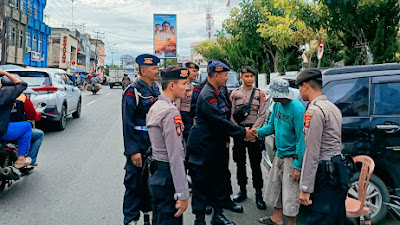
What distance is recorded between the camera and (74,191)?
16.0 ft

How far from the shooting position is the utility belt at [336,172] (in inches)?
108

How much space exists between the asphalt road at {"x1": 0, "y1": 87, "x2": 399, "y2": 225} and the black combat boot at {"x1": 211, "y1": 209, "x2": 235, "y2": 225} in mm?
193

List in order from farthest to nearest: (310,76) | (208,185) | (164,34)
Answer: (164,34), (208,185), (310,76)

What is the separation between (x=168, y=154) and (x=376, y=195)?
8.19 ft

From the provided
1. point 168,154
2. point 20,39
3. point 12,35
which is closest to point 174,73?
point 168,154

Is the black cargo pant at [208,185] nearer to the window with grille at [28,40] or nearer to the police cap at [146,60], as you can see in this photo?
the police cap at [146,60]

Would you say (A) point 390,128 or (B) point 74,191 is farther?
(B) point 74,191

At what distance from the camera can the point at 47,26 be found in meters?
41.4

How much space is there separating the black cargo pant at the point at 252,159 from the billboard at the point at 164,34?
117ft

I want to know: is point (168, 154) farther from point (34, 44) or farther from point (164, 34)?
point (34, 44)

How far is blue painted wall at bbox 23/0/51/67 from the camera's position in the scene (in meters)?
36.0

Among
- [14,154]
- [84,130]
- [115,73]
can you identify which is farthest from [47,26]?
[14,154]

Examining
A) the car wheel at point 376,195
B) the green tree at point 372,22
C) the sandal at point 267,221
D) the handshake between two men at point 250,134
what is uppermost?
the green tree at point 372,22

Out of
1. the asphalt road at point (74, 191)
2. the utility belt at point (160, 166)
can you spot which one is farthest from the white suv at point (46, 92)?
the utility belt at point (160, 166)
